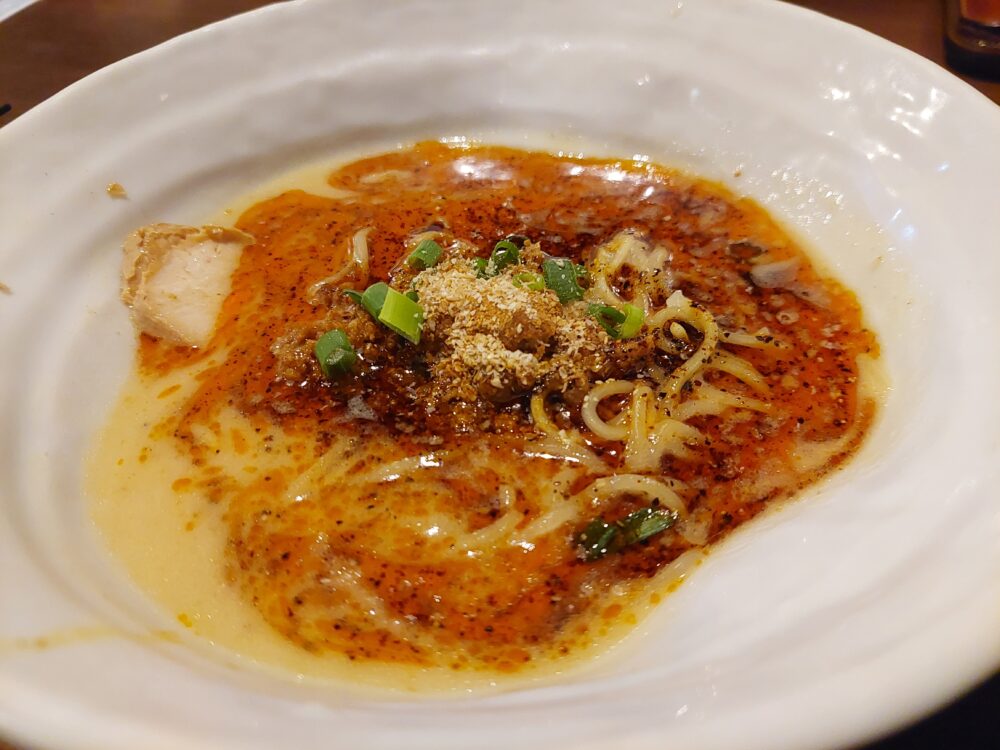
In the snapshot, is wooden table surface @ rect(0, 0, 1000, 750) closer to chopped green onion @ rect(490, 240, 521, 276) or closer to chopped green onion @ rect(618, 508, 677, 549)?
chopped green onion @ rect(490, 240, 521, 276)

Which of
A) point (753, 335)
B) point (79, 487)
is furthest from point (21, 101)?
point (753, 335)

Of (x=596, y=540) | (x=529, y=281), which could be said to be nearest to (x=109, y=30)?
(x=529, y=281)

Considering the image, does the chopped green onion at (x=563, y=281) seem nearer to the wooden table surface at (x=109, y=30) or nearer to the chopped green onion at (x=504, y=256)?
the chopped green onion at (x=504, y=256)

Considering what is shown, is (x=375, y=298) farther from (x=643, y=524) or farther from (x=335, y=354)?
(x=643, y=524)

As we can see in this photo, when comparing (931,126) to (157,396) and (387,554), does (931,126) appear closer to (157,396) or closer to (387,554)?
(387,554)

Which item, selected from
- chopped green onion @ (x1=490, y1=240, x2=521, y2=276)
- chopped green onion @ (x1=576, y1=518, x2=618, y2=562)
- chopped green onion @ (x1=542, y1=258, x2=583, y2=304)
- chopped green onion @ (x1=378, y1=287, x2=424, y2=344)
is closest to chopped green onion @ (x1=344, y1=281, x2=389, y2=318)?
chopped green onion @ (x1=378, y1=287, x2=424, y2=344)

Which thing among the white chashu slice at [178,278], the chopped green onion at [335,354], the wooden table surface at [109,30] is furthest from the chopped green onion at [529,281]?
the wooden table surface at [109,30]
